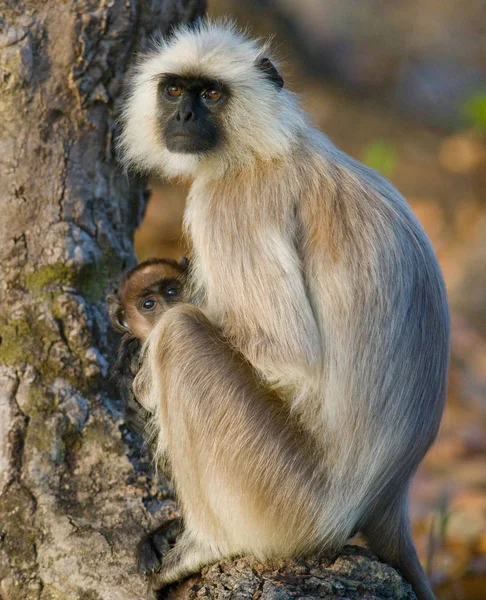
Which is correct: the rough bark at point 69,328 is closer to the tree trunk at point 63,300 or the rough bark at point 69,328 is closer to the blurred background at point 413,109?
the tree trunk at point 63,300

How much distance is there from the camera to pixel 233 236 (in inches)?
146

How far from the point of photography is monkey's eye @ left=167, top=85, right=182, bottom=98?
13.7ft

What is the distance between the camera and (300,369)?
3574 mm

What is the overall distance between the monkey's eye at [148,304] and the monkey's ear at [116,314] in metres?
0.12

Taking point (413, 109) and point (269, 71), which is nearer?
point (269, 71)

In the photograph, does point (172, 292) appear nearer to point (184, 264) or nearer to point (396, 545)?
point (184, 264)

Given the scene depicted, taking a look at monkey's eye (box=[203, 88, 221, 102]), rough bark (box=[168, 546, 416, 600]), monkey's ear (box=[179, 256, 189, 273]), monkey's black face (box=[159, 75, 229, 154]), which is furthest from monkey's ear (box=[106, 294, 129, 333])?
rough bark (box=[168, 546, 416, 600])

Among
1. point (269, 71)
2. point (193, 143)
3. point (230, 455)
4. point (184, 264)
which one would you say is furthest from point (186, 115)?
point (230, 455)

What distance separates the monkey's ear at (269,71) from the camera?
13.6 feet

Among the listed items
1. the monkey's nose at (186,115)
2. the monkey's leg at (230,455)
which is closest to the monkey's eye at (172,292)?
the monkey's leg at (230,455)

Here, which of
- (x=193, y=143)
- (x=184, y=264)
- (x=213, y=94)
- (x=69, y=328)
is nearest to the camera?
(x=193, y=143)

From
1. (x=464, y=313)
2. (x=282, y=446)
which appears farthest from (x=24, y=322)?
(x=464, y=313)

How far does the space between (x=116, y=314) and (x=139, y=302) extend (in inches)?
5.4

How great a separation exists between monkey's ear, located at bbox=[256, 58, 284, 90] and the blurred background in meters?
5.26
